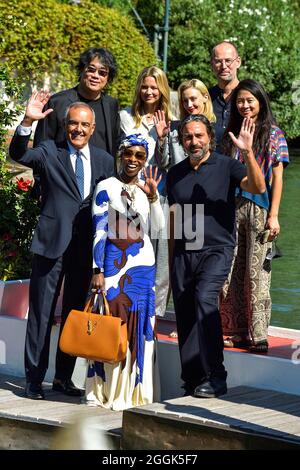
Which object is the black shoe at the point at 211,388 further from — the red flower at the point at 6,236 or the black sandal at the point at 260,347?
the red flower at the point at 6,236

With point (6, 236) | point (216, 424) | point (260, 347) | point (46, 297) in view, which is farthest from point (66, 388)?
point (216, 424)

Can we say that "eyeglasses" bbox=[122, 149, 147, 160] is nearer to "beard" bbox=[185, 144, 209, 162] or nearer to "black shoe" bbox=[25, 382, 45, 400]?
"beard" bbox=[185, 144, 209, 162]

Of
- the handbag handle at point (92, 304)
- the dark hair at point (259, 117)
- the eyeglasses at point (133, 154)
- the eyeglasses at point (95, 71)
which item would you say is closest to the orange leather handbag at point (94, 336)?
the handbag handle at point (92, 304)

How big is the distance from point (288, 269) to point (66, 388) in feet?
28.5

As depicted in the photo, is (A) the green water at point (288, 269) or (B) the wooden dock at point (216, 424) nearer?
(B) the wooden dock at point (216, 424)

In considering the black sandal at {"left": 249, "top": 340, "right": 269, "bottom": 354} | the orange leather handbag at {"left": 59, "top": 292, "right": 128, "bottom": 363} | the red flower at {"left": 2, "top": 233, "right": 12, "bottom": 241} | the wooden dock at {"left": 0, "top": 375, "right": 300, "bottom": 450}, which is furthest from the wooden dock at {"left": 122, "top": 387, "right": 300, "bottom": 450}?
the red flower at {"left": 2, "top": 233, "right": 12, "bottom": 241}

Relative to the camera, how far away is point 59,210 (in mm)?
7238

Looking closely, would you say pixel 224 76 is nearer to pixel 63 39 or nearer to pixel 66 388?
pixel 66 388

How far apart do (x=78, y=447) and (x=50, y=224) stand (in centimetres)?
142

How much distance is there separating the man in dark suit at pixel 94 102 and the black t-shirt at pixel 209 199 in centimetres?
106

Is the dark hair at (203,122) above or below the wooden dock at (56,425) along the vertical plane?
above

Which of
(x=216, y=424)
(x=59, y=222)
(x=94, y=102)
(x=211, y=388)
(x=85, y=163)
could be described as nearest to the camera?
(x=216, y=424)

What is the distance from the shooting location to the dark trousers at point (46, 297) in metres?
7.30

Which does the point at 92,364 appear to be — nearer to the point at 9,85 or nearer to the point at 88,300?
the point at 88,300
